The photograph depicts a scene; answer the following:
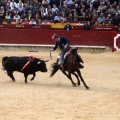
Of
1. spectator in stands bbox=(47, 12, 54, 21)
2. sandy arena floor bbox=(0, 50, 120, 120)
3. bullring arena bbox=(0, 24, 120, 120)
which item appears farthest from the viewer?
spectator in stands bbox=(47, 12, 54, 21)

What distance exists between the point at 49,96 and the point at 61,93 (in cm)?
57

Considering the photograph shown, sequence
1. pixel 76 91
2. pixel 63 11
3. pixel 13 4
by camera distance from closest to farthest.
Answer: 1. pixel 76 91
2. pixel 63 11
3. pixel 13 4

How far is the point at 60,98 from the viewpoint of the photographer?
10.8m

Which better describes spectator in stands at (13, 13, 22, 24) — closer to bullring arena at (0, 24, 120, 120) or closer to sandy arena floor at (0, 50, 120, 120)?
bullring arena at (0, 24, 120, 120)

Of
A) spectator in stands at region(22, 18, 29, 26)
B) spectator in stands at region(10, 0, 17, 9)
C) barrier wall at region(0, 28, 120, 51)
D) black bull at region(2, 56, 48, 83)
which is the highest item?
spectator in stands at region(10, 0, 17, 9)

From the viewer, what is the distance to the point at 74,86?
1288 cm

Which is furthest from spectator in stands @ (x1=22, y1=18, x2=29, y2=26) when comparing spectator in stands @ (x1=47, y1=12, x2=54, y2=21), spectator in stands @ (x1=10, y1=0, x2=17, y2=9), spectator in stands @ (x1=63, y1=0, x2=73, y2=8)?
spectator in stands @ (x1=63, y1=0, x2=73, y2=8)

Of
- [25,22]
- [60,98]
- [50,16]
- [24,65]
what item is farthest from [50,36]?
[60,98]

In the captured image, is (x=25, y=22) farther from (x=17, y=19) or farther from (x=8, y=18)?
(x=8, y=18)

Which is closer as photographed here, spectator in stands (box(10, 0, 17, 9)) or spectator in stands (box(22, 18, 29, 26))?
spectator in stands (box(22, 18, 29, 26))

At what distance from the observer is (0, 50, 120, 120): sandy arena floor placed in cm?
892

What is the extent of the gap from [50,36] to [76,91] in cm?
1232

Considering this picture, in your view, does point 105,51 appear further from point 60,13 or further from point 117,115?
point 117,115

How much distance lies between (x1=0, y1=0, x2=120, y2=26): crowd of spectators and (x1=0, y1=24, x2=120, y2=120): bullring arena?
656mm
